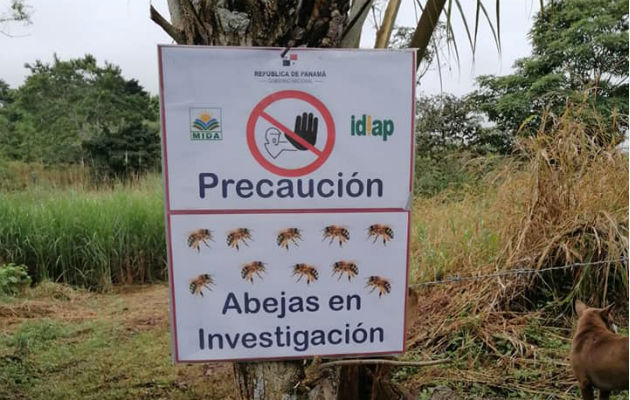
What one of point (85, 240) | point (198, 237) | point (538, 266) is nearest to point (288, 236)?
point (198, 237)

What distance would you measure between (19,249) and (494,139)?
360 inches

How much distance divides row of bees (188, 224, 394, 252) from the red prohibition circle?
144mm

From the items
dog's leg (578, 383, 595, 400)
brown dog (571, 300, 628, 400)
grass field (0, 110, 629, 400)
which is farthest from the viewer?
grass field (0, 110, 629, 400)

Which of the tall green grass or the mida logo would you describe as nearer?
the mida logo

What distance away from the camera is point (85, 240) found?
4.78 metres

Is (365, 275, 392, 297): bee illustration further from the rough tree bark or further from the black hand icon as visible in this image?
the black hand icon

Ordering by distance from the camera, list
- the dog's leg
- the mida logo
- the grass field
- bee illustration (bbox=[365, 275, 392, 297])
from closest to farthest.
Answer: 1. the mida logo
2. bee illustration (bbox=[365, 275, 392, 297])
3. the dog's leg
4. the grass field

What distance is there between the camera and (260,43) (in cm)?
121

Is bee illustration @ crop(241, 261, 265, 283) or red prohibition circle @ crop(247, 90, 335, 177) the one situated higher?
red prohibition circle @ crop(247, 90, 335, 177)

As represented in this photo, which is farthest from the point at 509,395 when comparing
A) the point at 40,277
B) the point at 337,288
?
the point at 40,277

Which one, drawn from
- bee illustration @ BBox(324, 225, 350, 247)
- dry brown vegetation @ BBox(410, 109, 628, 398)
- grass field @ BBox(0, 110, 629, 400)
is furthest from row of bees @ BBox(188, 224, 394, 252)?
dry brown vegetation @ BBox(410, 109, 628, 398)

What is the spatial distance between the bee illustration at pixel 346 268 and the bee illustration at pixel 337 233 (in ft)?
0.18

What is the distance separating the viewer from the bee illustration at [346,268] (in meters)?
1.24

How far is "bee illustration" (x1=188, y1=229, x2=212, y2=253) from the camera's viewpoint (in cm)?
118
